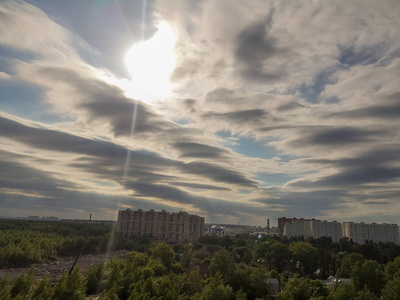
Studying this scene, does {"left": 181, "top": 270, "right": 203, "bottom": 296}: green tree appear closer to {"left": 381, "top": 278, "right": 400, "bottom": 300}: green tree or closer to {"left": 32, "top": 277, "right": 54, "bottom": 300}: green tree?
{"left": 32, "top": 277, "right": 54, "bottom": 300}: green tree

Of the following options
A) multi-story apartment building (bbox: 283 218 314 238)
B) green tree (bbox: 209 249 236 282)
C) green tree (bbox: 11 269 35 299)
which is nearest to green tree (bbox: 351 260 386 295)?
green tree (bbox: 209 249 236 282)

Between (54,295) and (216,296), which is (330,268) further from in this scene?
(54,295)

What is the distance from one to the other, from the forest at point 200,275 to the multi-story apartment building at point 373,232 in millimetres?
31023

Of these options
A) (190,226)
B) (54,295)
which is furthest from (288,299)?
(190,226)

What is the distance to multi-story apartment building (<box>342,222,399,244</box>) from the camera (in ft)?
319

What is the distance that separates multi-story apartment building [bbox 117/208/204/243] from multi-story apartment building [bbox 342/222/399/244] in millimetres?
58529

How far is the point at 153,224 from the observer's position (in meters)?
90.8

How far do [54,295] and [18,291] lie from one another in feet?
12.4

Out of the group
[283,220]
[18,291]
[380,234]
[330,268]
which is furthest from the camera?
[283,220]

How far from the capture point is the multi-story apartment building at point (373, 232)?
97.2m

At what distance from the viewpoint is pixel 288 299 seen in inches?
891

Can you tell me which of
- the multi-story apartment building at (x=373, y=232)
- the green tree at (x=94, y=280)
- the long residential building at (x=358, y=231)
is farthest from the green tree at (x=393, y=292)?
the multi-story apartment building at (x=373, y=232)

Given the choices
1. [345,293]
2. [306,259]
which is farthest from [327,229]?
[345,293]

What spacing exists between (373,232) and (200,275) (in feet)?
287
